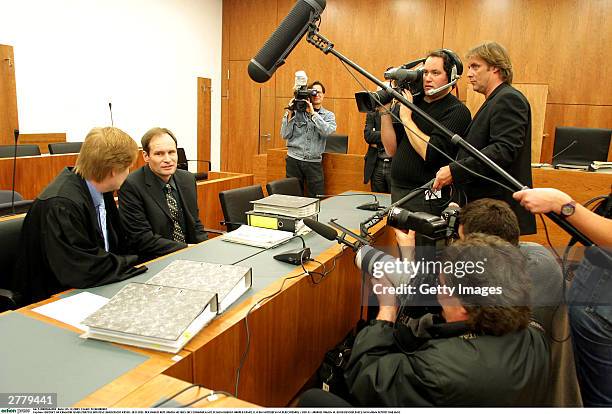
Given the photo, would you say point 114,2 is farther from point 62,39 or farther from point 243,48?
point 243,48

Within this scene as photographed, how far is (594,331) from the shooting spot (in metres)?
1.32

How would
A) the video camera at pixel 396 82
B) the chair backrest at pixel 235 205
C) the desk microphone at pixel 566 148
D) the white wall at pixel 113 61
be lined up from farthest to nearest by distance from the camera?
the white wall at pixel 113 61 → the desk microphone at pixel 566 148 → the chair backrest at pixel 235 205 → the video camera at pixel 396 82

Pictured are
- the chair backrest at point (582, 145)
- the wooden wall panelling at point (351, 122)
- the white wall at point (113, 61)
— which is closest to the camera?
the chair backrest at point (582, 145)

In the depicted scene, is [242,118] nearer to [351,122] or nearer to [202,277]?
[351,122]

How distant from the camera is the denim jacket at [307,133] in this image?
4.02 metres

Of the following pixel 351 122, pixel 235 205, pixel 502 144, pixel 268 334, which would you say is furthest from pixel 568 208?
pixel 351 122

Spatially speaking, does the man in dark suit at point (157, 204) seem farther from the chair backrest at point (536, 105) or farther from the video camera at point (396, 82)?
the chair backrest at point (536, 105)

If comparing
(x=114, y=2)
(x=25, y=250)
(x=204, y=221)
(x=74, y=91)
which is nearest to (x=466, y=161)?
(x=25, y=250)

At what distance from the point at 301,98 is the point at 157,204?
2.04m

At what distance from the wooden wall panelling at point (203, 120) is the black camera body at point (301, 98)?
366 cm

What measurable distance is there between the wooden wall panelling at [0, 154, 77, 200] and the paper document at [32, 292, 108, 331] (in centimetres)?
266

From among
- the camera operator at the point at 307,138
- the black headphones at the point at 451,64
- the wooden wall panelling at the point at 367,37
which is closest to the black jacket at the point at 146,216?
the black headphones at the point at 451,64

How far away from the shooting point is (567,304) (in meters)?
1.41

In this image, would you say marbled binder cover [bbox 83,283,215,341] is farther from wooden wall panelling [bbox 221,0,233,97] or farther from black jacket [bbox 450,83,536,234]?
wooden wall panelling [bbox 221,0,233,97]
